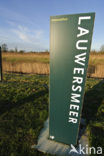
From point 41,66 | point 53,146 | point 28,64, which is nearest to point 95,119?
point 53,146

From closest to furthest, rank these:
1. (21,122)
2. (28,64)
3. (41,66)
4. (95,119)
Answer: (21,122) → (95,119) → (41,66) → (28,64)

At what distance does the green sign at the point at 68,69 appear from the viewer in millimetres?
1814

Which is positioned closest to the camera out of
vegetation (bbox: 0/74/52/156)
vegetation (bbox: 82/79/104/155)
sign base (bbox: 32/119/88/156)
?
sign base (bbox: 32/119/88/156)

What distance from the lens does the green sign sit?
1.81 m

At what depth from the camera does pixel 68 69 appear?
81.4 inches

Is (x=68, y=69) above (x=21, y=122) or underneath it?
above

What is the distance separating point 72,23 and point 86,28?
0.28 meters

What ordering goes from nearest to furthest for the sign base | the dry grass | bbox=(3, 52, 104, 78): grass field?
the sign base, bbox=(3, 52, 104, 78): grass field, the dry grass

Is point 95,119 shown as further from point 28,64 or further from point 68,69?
point 28,64

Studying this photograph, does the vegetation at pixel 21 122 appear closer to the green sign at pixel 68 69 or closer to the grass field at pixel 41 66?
the green sign at pixel 68 69

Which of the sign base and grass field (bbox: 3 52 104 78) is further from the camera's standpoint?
grass field (bbox: 3 52 104 78)

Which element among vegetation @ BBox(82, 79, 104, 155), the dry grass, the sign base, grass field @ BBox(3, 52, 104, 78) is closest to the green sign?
the sign base

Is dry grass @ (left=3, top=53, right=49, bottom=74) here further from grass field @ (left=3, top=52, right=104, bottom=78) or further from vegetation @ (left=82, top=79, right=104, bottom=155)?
vegetation @ (left=82, top=79, right=104, bottom=155)

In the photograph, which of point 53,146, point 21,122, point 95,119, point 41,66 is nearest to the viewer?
point 53,146
